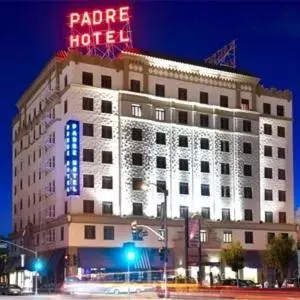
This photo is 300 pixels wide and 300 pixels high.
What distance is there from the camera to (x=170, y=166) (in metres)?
87.2

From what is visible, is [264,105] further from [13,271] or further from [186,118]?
[13,271]

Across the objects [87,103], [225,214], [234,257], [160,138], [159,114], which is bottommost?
[234,257]

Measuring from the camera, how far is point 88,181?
80.8 metres

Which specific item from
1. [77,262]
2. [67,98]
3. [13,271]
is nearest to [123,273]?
[77,262]

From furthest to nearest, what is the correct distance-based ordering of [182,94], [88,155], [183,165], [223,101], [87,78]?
[223,101] → [182,94] → [183,165] → [87,78] → [88,155]

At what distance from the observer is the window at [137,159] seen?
8442cm

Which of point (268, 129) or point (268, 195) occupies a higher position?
point (268, 129)

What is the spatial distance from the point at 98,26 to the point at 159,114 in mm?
12673

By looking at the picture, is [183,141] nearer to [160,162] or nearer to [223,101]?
[160,162]

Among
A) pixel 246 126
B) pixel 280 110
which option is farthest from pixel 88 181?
pixel 280 110

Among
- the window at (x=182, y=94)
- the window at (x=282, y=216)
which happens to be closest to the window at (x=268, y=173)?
the window at (x=282, y=216)

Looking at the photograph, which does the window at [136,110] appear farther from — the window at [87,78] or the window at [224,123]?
the window at [224,123]

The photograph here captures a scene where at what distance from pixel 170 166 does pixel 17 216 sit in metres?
29.4

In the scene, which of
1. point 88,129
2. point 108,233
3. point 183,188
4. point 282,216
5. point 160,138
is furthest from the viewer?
point 282,216
